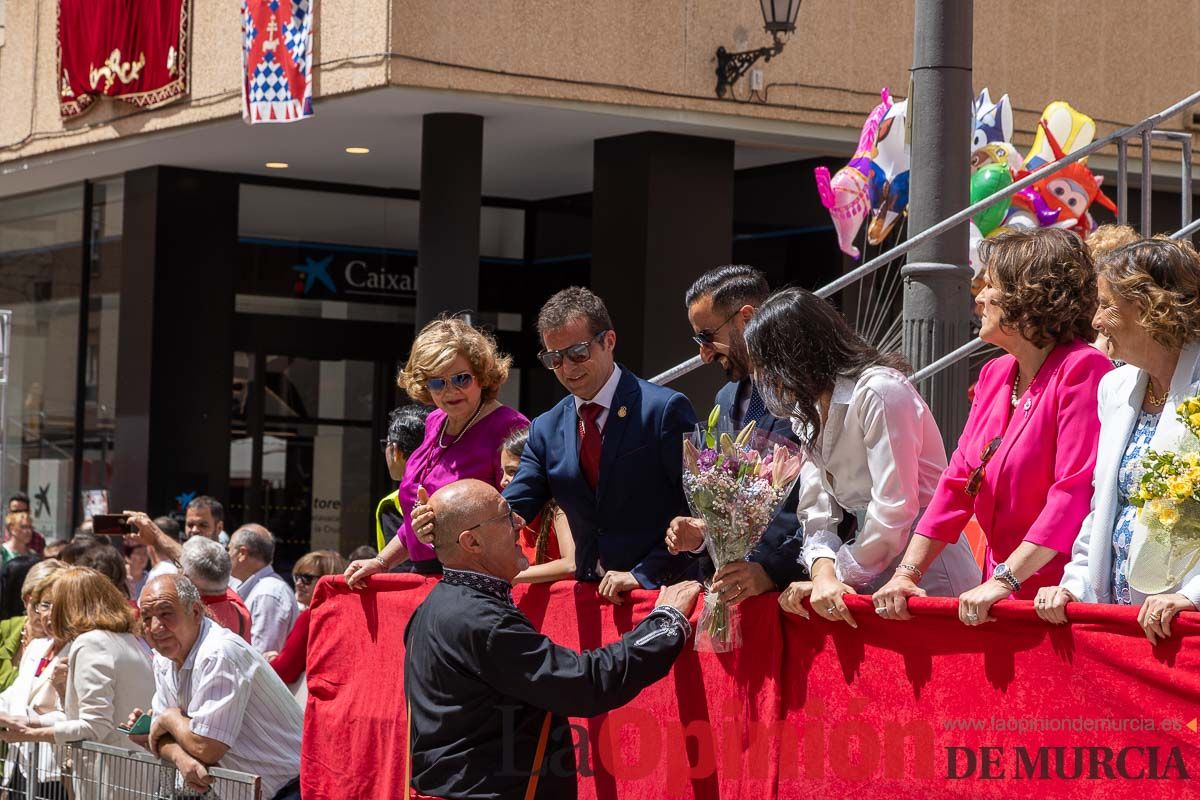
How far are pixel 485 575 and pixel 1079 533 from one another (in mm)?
1649

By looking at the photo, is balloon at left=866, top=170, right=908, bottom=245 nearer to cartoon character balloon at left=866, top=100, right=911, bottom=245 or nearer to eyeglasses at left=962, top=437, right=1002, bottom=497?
cartoon character balloon at left=866, top=100, right=911, bottom=245

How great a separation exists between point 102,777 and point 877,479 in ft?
13.1

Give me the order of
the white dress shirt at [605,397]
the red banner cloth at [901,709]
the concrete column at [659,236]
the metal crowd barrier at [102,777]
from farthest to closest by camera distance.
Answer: the concrete column at [659,236] < the metal crowd barrier at [102,777] < the white dress shirt at [605,397] < the red banner cloth at [901,709]

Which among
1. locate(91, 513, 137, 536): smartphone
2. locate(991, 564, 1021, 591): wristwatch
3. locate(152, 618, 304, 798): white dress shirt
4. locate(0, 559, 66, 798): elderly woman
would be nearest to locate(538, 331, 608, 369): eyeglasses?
locate(991, 564, 1021, 591): wristwatch

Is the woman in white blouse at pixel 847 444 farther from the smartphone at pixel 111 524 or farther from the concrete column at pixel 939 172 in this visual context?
the smartphone at pixel 111 524

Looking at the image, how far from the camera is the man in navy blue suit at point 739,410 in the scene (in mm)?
4883

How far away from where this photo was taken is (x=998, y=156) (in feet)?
37.2

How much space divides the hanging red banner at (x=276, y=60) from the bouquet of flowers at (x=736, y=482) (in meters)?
9.88

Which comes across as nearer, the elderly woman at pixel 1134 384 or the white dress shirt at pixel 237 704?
the elderly woman at pixel 1134 384

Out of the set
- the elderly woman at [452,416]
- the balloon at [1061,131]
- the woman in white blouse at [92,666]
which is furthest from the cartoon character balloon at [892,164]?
the woman in white blouse at [92,666]

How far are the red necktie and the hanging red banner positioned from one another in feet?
28.8

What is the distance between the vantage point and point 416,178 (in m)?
17.7

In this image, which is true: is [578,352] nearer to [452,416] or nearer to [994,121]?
[452,416]

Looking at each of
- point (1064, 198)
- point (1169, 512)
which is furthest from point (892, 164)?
point (1169, 512)
